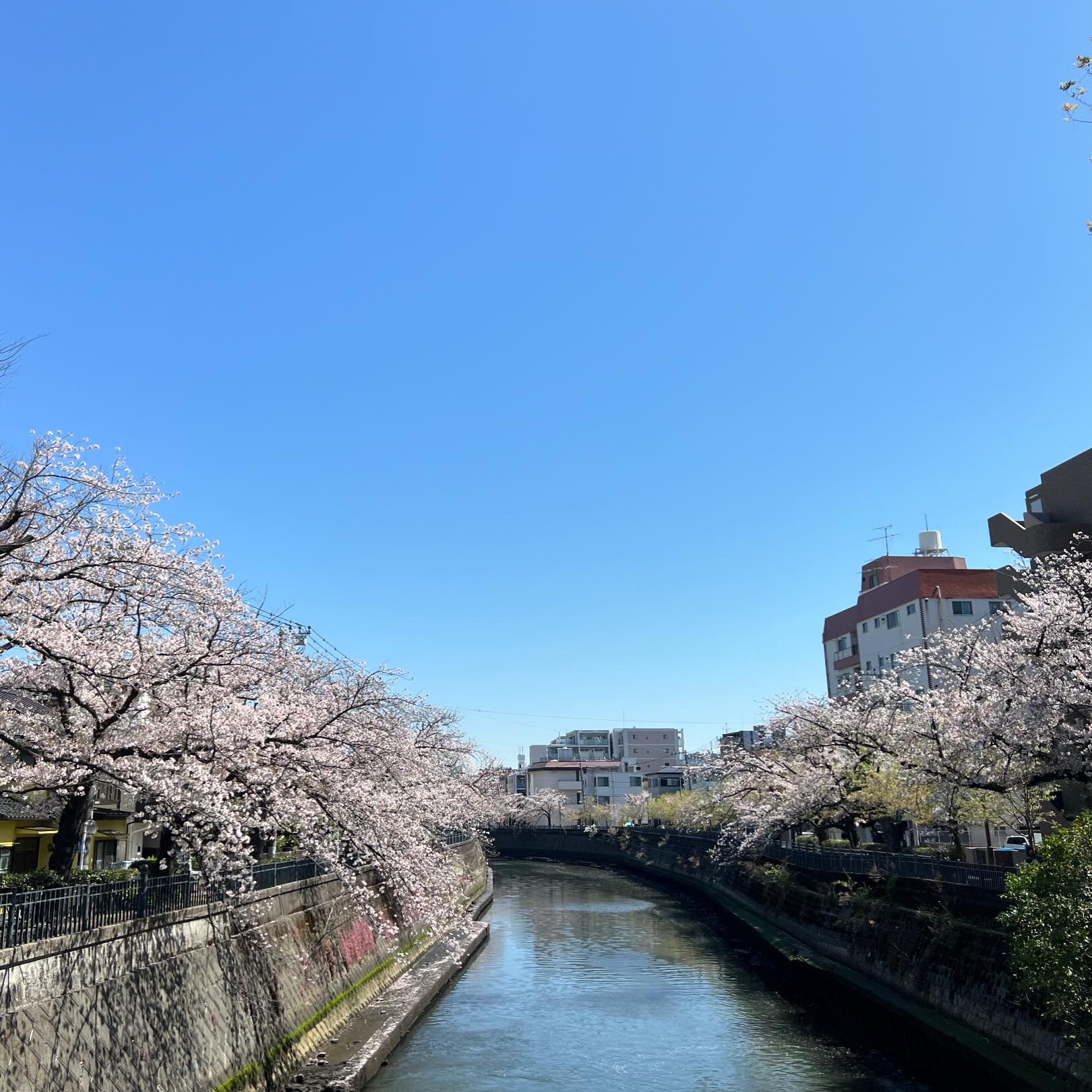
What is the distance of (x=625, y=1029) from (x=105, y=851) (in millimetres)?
21345

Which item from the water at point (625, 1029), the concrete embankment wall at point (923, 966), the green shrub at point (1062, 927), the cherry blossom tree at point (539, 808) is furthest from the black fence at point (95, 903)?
the cherry blossom tree at point (539, 808)

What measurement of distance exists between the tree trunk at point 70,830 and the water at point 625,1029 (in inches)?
318

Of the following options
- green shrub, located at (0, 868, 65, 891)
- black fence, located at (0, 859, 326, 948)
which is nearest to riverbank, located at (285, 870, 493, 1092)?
black fence, located at (0, 859, 326, 948)

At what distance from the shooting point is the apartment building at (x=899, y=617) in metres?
51.9

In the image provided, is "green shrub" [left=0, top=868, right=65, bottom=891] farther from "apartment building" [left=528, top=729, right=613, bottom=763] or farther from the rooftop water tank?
"apartment building" [left=528, top=729, right=613, bottom=763]

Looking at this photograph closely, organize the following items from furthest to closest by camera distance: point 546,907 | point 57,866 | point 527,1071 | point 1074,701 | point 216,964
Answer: point 546,907 < point 527,1071 < point 1074,701 < point 216,964 < point 57,866

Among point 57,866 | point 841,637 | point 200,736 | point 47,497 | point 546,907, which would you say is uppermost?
point 841,637

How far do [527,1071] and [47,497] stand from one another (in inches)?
616

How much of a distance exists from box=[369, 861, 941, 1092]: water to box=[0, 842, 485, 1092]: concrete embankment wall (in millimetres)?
2571

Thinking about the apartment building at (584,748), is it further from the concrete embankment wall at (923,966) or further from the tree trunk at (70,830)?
the tree trunk at (70,830)

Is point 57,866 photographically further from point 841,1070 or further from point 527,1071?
point 841,1070

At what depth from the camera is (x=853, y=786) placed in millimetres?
32438

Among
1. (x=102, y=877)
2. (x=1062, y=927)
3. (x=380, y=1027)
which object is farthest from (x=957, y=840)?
(x=102, y=877)

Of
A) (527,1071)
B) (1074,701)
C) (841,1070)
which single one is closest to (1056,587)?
(1074,701)
